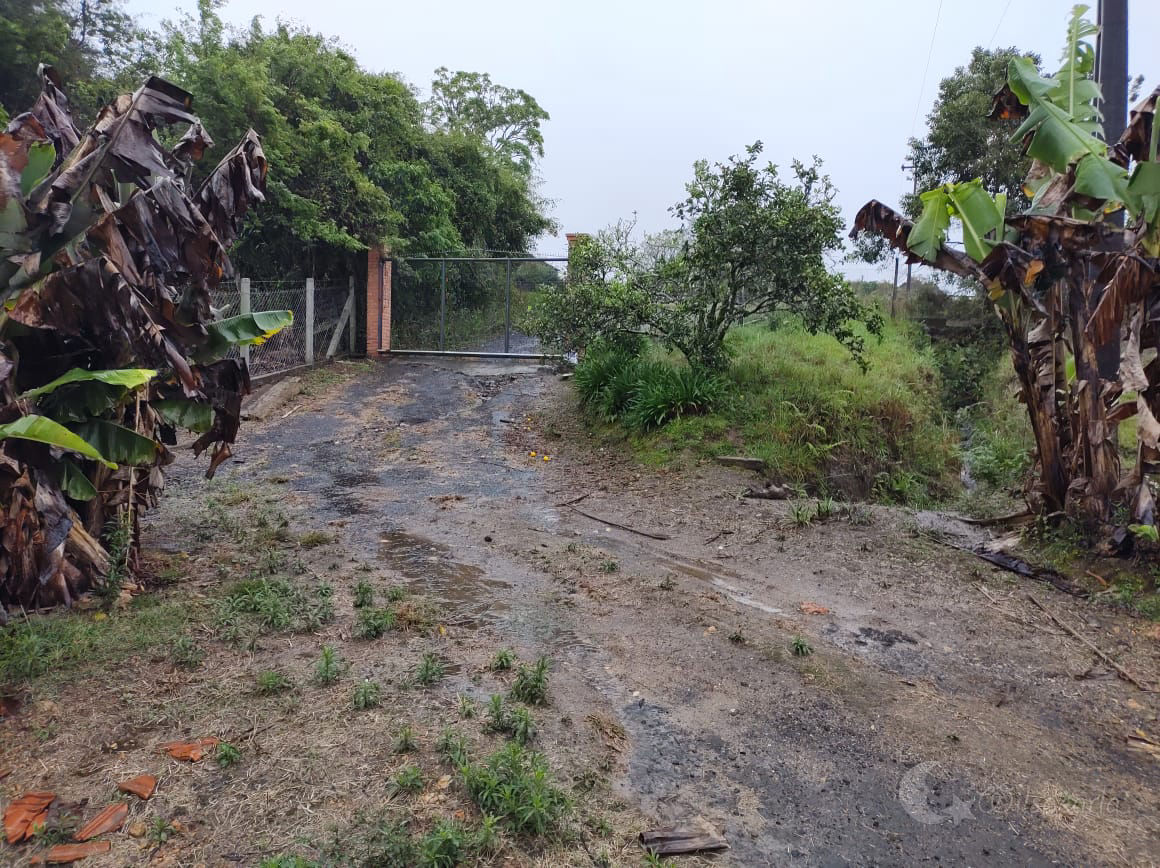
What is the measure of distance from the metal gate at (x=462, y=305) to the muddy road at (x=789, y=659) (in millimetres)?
9211

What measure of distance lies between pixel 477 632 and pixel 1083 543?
5.08 m

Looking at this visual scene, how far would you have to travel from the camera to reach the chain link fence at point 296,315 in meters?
12.5

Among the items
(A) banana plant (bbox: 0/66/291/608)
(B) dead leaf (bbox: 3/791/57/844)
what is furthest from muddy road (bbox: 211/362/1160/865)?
(B) dead leaf (bbox: 3/791/57/844)

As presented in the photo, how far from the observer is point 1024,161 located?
47.9 ft

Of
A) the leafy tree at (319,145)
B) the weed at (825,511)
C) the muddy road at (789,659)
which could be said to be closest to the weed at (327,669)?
the muddy road at (789,659)

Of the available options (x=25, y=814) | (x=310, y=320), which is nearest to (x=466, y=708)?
(x=25, y=814)

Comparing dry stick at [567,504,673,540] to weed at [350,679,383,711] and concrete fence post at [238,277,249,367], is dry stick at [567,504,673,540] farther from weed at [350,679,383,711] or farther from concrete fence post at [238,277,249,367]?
concrete fence post at [238,277,249,367]

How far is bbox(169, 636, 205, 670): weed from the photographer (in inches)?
170

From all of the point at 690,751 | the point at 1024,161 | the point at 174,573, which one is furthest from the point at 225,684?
the point at 1024,161

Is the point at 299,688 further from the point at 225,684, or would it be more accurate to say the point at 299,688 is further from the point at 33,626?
the point at 33,626

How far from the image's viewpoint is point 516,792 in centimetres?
314

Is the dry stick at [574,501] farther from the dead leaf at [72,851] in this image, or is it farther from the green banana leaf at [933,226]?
the dead leaf at [72,851]

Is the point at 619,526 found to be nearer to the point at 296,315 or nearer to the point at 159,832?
the point at 159,832

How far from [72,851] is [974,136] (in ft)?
59.2
